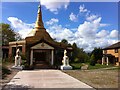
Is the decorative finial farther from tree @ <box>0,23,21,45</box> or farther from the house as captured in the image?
tree @ <box>0,23,21,45</box>

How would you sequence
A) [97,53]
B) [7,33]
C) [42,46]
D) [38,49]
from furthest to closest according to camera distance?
[7,33]
[97,53]
[38,49]
[42,46]

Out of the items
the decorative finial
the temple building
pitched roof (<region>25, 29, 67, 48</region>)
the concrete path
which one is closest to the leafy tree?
the temple building

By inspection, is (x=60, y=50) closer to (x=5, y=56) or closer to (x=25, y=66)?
(x=25, y=66)

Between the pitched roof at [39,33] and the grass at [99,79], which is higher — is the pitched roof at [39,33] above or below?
above

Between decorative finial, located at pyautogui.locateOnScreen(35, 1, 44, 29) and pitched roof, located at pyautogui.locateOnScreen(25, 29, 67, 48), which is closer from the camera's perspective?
pitched roof, located at pyautogui.locateOnScreen(25, 29, 67, 48)

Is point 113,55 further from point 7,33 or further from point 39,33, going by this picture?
point 7,33

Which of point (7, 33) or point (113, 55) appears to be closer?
point (113, 55)

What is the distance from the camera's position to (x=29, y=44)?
3412 cm

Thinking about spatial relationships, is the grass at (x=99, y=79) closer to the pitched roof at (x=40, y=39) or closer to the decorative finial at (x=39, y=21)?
the pitched roof at (x=40, y=39)

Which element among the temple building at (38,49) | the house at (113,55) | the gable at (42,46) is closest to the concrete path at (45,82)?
the gable at (42,46)

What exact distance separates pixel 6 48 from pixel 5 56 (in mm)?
1568

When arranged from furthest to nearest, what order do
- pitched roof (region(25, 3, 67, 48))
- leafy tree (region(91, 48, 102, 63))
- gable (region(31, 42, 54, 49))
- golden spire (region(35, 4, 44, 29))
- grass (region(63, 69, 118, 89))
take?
leafy tree (region(91, 48, 102, 63)) → golden spire (region(35, 4, 44, 29)) → pitched roof (region(25, 3, 67, 48)) → gable (region(31, 42, 54, 49)) → grass (region(63, 69, 118, 89))

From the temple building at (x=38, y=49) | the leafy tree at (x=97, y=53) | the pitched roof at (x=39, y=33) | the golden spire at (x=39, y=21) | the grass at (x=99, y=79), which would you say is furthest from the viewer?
the leafy tree at (x=97, y=53)

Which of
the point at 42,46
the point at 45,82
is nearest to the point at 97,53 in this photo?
the point at 42,46
